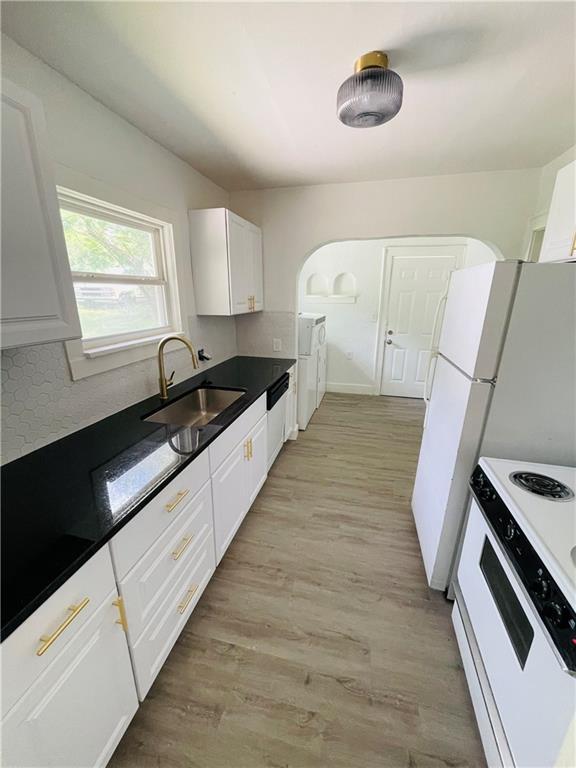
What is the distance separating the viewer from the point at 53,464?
119cm

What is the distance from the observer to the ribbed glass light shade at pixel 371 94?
3.85ft

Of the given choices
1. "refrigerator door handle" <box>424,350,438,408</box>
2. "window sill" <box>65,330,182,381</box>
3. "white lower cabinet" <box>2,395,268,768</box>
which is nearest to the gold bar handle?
"white lower cabinet" <box>2,395,268,768</box>

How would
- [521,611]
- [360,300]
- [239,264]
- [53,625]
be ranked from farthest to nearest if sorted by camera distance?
1. [360,300]
2. [239,264]
3. [521,611]
4. [53,625]

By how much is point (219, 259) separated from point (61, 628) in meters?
2.19

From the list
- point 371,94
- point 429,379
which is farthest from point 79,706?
point 371,94

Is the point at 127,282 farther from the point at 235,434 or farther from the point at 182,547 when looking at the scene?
the point at 182,547

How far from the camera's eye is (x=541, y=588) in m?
0.85

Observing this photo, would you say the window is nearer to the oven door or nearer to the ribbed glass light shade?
the ribbed glass light shade

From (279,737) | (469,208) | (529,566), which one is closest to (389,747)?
(279,737)

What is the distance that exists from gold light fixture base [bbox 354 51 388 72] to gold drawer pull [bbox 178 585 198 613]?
2.35 m

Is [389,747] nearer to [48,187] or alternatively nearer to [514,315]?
[514,315]

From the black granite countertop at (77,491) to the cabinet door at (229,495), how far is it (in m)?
0.28

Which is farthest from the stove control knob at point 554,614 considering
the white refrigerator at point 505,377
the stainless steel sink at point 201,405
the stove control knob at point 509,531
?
the stainless steel sink at point 201,405

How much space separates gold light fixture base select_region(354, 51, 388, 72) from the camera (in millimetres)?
1154
